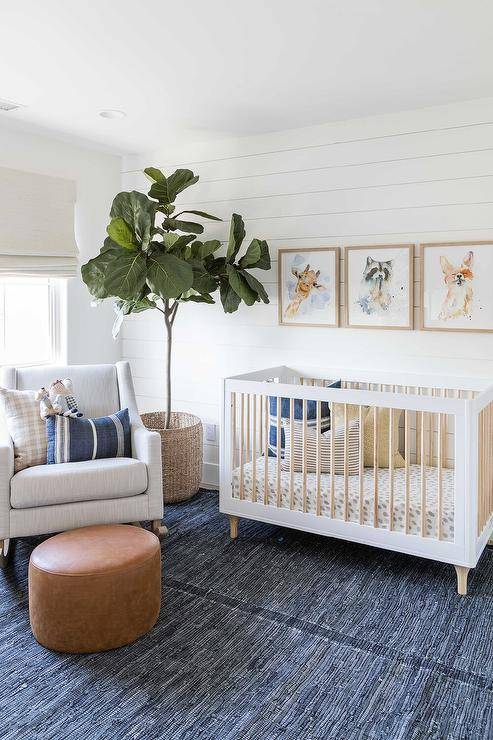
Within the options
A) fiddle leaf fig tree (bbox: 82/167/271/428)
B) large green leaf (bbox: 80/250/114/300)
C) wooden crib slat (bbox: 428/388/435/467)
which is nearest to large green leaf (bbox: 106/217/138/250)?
fiddle leaf fig tree (bbox: 82/167/271/428)

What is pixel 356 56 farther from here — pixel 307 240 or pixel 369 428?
pixel 369 428

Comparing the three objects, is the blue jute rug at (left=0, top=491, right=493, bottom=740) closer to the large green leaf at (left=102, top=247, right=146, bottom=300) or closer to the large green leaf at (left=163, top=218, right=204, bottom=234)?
the large green leaf at (left=102, top=247, right=146, bottom=300)

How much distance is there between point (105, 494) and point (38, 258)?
169 centimetres

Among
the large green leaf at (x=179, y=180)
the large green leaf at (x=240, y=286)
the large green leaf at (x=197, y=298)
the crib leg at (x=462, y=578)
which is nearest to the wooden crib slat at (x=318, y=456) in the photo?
the crib leg at (x=462, y=578)

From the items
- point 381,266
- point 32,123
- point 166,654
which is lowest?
point 166,654

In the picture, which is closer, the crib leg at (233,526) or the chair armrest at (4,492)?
the chair armrest at (4,492)

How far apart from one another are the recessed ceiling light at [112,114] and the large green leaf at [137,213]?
1.44 ft

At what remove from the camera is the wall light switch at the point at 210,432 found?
4.34m

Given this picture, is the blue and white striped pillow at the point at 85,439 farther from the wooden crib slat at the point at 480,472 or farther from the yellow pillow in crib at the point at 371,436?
the wooden crib slat at the point at 480,472

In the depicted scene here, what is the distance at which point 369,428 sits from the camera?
3.33 metres

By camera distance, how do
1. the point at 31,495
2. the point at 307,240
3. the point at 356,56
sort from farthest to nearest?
the point at 307,240 → the point at 31,495 → the point at 356,56

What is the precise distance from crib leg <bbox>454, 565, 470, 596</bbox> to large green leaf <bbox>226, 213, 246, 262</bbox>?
2.12 metres

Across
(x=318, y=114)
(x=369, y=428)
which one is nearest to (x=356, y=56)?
(x=318, y=114)

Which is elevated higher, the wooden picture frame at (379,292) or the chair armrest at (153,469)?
the wooden picture frame at (379,292)
